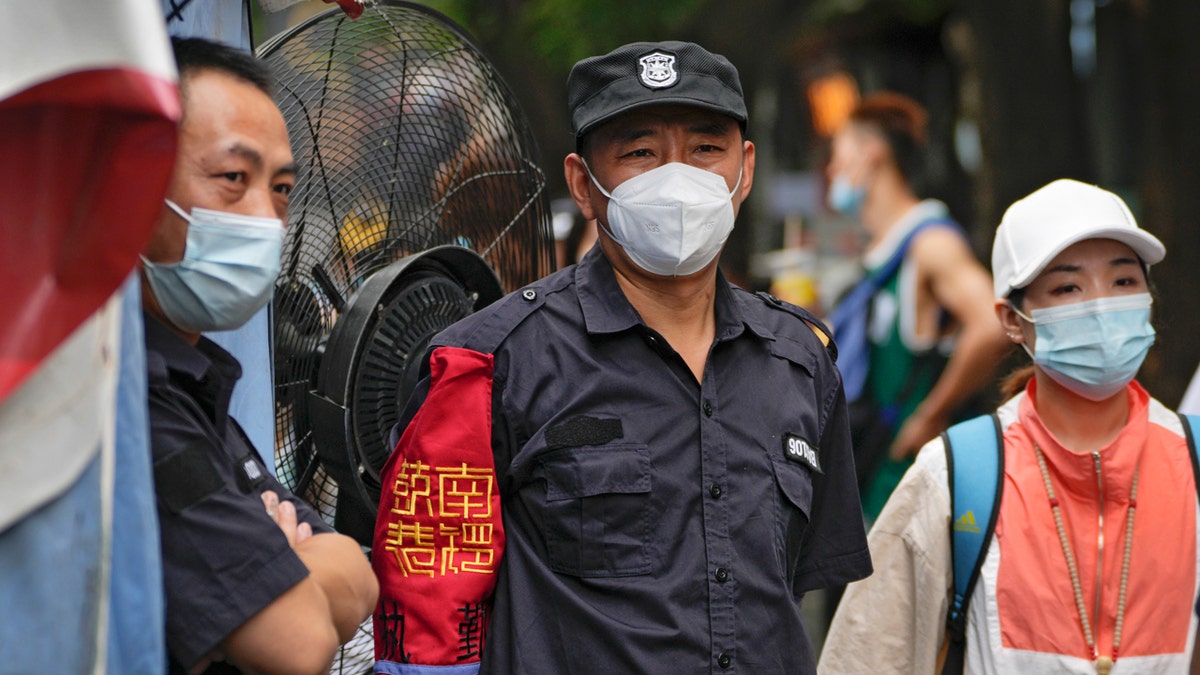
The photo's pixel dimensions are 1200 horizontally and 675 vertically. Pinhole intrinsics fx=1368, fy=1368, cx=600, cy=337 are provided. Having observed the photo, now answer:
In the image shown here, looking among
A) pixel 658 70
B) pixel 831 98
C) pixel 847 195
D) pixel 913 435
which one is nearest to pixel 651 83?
pixel 658 70

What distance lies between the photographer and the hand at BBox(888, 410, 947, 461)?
17.5 ft

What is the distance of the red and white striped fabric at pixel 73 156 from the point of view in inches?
61.1

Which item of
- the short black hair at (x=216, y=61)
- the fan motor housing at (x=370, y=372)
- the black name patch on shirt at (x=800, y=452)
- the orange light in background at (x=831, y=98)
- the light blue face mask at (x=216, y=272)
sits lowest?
the black name patch on shirt at (x=800, y=452)

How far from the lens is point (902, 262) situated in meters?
5.68

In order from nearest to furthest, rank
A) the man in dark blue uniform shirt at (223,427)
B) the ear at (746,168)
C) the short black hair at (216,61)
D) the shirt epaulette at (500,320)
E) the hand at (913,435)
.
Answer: the man in dark blue uniform shirt at (223,427)
the short black hair at (216,61)
the shirt epaulette at (500,320)
the ear at (746,168)
the hand at (913,435)

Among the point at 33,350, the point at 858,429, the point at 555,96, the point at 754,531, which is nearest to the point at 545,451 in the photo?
the point at 754,531

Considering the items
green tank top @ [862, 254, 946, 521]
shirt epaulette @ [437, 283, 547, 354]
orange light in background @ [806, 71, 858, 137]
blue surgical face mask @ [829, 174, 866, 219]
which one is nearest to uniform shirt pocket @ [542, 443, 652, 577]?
shirt epaulette @ [437, 283, 547, 354]

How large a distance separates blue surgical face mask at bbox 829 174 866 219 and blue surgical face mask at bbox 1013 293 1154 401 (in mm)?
3115

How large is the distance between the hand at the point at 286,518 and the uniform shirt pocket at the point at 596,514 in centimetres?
47

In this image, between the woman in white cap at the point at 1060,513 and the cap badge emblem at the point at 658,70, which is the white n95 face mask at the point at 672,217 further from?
the woman in white cap at the point at 1060,513

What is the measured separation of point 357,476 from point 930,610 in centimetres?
130

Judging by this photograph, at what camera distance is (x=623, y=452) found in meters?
2.49

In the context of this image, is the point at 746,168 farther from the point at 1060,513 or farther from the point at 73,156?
the point at 73,156

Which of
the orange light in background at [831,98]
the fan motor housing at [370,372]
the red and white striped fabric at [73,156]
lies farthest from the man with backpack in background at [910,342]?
the orange light in background at [831,98]
